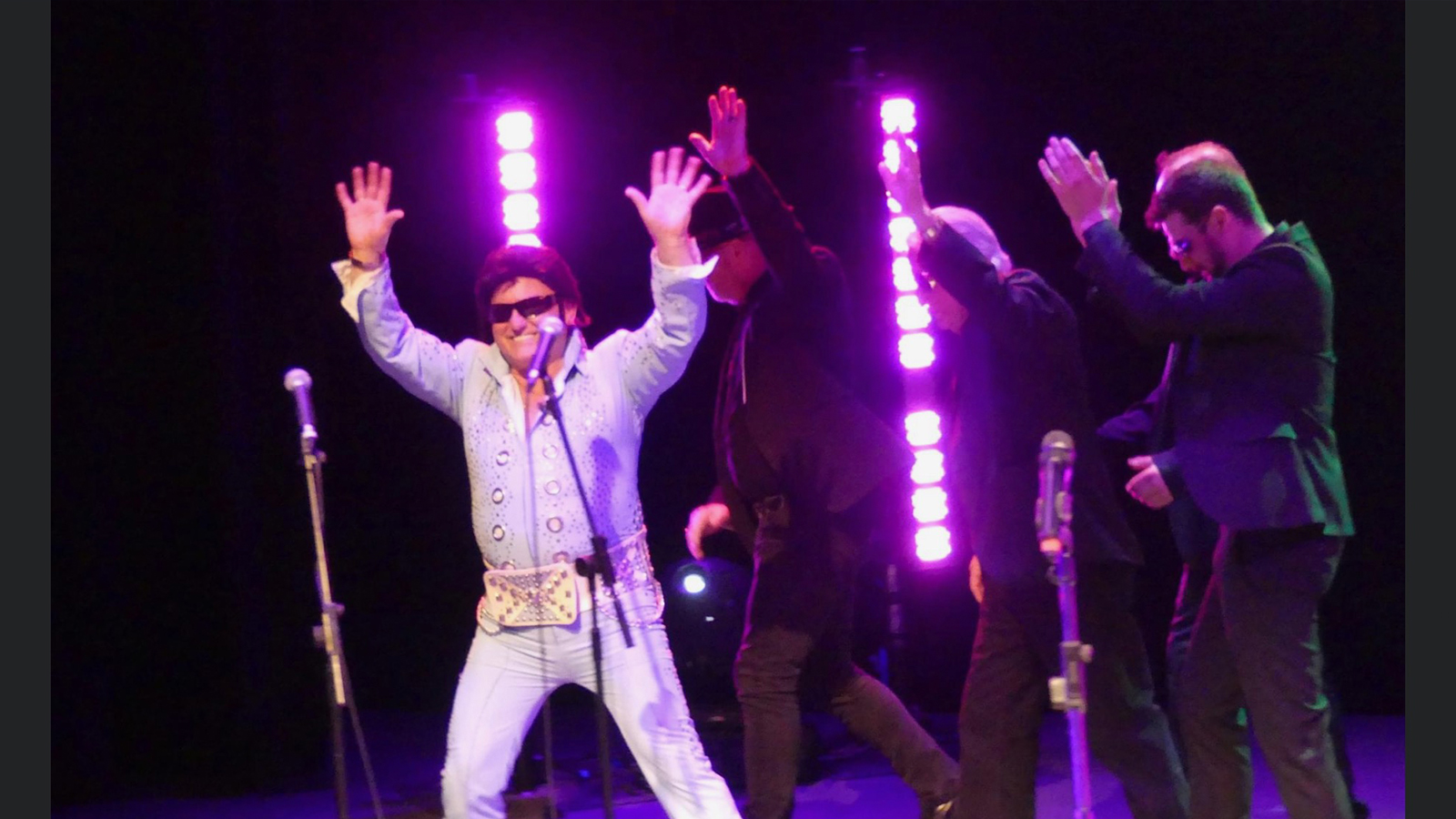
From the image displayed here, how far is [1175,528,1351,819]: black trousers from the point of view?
10.9ft

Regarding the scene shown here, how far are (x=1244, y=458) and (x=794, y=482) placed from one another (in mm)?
1300

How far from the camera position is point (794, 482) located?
4145 mm

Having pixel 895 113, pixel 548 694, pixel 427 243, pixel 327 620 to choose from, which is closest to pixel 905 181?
pixel 548 694

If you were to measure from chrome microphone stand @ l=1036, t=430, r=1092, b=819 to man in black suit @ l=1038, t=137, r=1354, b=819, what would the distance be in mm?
439

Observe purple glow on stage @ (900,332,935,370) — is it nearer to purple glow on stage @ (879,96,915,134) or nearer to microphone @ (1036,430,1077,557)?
purple glow on stage @ (879,96,915,134)

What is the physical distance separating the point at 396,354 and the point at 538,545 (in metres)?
0.64

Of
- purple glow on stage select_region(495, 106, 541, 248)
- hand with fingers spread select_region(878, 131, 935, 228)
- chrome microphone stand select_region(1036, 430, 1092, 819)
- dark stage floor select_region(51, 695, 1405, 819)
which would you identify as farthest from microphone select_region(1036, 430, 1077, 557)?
purple glow on stage select_region(495, 106, 541, 248)

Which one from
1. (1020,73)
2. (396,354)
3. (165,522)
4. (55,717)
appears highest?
(1020,73)

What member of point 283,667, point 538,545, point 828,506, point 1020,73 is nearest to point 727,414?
point 828,506

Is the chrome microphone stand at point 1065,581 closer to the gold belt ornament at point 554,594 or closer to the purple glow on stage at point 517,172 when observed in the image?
the gold belt ornament at point 554,594

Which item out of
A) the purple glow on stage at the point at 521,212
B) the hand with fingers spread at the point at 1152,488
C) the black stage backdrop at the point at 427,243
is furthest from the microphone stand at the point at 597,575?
the purple glow on stage at the point at 521,212

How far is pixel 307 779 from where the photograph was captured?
5.97 m

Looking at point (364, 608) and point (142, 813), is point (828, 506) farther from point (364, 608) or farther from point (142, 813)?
point (364, 608)

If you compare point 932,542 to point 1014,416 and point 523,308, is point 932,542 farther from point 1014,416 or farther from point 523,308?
point 523,308
